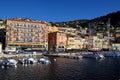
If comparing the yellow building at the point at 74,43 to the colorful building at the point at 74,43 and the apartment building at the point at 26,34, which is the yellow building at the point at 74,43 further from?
the apartment building at the point at 26,34

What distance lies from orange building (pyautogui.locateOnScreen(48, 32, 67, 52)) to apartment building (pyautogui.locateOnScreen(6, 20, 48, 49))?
188 inches

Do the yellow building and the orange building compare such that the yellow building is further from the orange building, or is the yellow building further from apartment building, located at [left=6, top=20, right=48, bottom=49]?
apartment building, located at [left=6, top=20, right=48, bottom=49]

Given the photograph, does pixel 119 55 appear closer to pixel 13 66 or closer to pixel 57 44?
pixel 57 44

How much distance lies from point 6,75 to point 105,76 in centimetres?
1987

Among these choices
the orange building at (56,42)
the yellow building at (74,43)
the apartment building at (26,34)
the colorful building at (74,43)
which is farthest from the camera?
the yellow building at (74,43)

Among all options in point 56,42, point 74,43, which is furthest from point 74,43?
point 56,42

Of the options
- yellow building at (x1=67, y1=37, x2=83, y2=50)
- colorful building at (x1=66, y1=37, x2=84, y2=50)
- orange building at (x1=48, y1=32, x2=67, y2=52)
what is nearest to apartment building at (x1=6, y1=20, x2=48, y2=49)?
orange building at (x1=48, y1=32, x2=67, y2=52)

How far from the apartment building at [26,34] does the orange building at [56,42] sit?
4.78 metres

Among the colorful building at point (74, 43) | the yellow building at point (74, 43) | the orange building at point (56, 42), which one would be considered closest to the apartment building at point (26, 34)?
the orange building at point (56, 42)

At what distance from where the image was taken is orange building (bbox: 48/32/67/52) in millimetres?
141625

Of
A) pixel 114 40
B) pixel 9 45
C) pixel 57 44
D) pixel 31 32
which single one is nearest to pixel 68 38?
pixel 57 44

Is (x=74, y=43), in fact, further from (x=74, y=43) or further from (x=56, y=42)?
(x=56, y=42)

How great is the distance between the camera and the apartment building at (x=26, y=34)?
126 m

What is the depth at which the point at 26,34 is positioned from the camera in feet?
429
